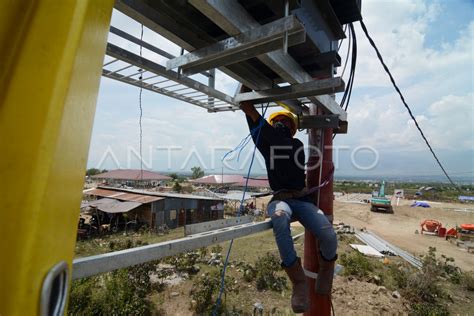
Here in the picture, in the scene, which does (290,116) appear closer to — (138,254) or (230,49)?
(230,49)

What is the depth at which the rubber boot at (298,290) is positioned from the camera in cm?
231

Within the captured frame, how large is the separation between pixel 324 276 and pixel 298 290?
1.64 feet

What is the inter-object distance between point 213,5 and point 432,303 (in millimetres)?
11009

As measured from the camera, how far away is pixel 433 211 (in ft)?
97.9

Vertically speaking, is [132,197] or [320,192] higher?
[320,192]

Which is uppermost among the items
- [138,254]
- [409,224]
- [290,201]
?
[290,201]

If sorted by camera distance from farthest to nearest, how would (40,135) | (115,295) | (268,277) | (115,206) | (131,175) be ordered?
(131,175)
(115,206)
(268,277)
(115,295)
(40,135)

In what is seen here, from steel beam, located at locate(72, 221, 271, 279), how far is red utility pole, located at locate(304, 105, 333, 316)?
3.99 feet

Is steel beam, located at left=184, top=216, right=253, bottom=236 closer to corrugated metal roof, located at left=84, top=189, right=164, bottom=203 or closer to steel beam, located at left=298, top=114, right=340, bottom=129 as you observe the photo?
steel beam, located at left=298, top=114, right=340, bottom=129

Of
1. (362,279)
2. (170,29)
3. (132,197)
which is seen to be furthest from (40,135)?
(132,197)

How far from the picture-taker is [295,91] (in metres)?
2.14

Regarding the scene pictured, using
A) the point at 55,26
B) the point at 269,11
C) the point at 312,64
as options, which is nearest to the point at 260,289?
the point at 312,64

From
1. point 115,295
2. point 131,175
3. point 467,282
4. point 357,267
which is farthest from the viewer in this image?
point 131,175

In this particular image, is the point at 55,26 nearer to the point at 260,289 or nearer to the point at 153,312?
the point at 153,312
